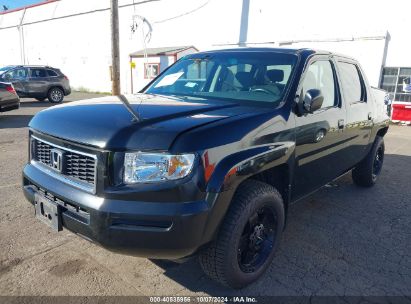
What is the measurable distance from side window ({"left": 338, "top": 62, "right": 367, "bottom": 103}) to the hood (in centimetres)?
170

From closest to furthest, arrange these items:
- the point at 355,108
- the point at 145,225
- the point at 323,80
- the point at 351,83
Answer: the point at 145,225 < the point at 323,80 < the point at 355,108 < the point at 351,83

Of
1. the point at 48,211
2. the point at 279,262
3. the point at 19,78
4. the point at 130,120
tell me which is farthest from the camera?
the point at 19,78

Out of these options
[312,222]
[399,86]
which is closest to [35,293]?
[312,222]

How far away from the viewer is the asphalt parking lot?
105 inches

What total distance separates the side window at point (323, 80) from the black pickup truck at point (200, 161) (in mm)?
18

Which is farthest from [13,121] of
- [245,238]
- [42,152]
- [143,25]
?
[143,25]

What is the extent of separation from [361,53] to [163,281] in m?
13.3

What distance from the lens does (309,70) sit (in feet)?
10.6

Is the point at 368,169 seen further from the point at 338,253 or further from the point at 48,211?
the point at 48,211

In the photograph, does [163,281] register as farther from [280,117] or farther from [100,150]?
[280,117]

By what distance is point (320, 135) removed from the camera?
326 cm

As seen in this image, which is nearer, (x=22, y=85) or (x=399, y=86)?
(x=399, y=86)

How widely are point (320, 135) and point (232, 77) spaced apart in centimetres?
101

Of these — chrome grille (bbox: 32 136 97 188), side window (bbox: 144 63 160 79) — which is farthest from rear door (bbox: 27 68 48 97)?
chrome grille (bbox: 32 136 97 188)
